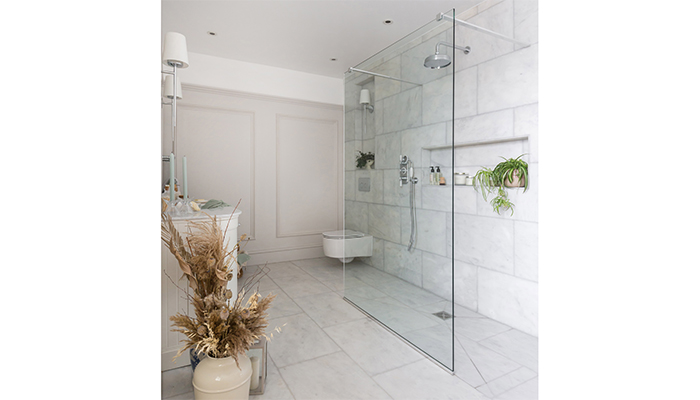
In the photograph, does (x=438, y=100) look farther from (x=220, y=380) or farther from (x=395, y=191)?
(x=220, y=380)

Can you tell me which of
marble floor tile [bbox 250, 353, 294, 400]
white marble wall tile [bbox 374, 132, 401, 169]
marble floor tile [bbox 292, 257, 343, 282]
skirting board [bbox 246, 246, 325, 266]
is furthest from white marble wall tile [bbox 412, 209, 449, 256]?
skirting board [bbox 246, 246, 325, 266]

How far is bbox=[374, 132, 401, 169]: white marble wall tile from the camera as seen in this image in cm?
212

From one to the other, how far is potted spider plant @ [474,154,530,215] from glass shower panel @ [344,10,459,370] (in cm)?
56

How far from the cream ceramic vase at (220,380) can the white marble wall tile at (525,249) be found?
1.71 metres

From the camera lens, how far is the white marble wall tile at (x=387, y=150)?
83.4 inches

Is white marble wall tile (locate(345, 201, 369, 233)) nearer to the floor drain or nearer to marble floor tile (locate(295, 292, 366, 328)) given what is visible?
marble floor tile (locate(295, 292, 366, 328))

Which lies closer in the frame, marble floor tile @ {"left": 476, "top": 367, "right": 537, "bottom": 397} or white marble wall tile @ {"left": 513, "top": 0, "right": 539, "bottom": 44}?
marble floor tile @ {"left": 476, "top": 367, "right": 537, "bottom": 397}

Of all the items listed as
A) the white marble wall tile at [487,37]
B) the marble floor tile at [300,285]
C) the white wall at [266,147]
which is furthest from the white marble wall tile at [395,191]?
the white wall at [266,147]
